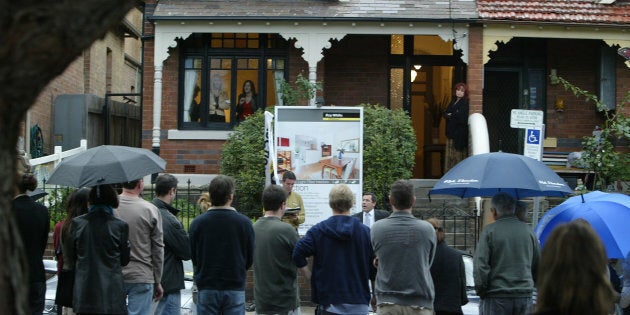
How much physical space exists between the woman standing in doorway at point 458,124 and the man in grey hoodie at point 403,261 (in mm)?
10674

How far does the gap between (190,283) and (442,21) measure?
9315mm

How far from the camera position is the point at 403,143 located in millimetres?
16703

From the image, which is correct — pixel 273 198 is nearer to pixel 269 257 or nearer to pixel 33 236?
pixel 269 257

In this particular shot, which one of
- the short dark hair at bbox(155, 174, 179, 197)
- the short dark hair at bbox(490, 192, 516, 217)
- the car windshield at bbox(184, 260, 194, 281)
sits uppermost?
the short dark hair at bbox(155, 174, 179, 197)

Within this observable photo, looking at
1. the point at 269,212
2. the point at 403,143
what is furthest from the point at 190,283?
the point at 403,143

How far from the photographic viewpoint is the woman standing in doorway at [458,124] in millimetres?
17906

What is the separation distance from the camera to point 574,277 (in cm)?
392

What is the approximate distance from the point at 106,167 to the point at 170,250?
96cm

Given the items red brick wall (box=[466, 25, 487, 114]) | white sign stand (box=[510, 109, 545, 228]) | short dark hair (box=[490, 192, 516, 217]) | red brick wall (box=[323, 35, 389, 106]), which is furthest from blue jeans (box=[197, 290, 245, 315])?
red brick wall (box=[323, 35, 389, 106])

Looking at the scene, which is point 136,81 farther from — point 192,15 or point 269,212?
point 269,212

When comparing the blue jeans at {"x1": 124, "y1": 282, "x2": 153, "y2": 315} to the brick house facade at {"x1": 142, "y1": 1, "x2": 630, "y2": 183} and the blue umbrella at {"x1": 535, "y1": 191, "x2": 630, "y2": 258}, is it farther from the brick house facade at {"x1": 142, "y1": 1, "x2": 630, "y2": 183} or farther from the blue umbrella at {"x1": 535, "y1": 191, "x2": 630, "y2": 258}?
the brick house facade at {"x1": 142, "y1": 1, "x2": 630, "y2": 183}

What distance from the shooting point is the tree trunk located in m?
2.92

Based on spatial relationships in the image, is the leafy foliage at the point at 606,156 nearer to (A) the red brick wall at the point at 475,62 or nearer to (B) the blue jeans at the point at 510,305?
(A) the red brick wall at the point at 475,62

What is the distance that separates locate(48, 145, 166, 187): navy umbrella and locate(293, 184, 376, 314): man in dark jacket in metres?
1.78
